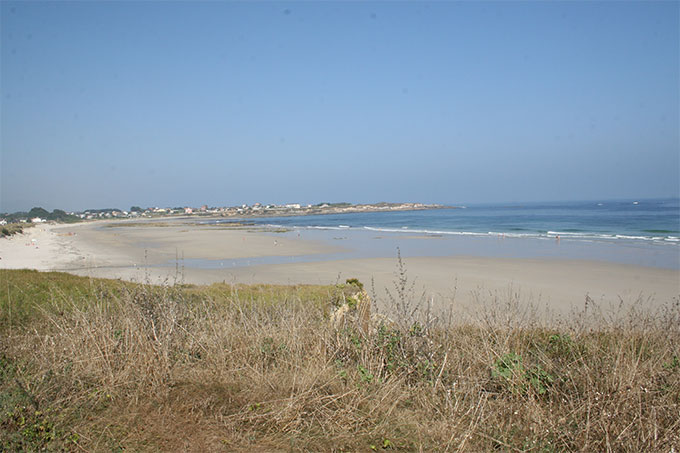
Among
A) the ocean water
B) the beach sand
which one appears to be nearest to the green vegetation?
the ocean water

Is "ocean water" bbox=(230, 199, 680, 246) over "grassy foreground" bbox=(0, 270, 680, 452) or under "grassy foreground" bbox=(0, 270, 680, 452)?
under

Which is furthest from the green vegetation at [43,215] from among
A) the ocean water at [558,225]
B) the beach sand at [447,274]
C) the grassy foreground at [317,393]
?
the grassy foreground at [317,393]

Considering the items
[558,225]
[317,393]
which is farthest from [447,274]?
[558,225]

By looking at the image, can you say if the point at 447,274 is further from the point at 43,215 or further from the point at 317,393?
the point at 43,215

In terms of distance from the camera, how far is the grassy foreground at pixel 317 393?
3623 millimetres

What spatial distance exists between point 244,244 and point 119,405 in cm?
3940

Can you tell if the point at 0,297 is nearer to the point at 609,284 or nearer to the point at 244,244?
the point at 609,284

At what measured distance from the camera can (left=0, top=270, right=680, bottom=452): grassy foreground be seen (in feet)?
11.9

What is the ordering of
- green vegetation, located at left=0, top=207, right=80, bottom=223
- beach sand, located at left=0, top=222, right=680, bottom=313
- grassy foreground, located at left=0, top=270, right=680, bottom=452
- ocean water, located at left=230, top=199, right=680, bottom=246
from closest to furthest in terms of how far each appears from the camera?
grassy foreground, located at left=0, top=270, right=680, bottom=452 < beach sand, located at left=0, top=222, right=680, bottom=313 < ocean water, located at left=230, top=199, right=680, bottom=246 < green vegetation, located at left=0, top=207, right=80, bottom=223

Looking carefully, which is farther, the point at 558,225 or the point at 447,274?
the point at 558,225

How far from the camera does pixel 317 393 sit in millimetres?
4184

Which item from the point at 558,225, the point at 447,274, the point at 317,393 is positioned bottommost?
the point at 447,274

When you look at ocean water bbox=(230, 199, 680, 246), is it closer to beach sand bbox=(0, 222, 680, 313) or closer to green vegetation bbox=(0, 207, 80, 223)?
beach sand bbox=(0, 222, 680, 313)

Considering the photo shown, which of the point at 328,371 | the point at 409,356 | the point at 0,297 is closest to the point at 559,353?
the point at 409,356
